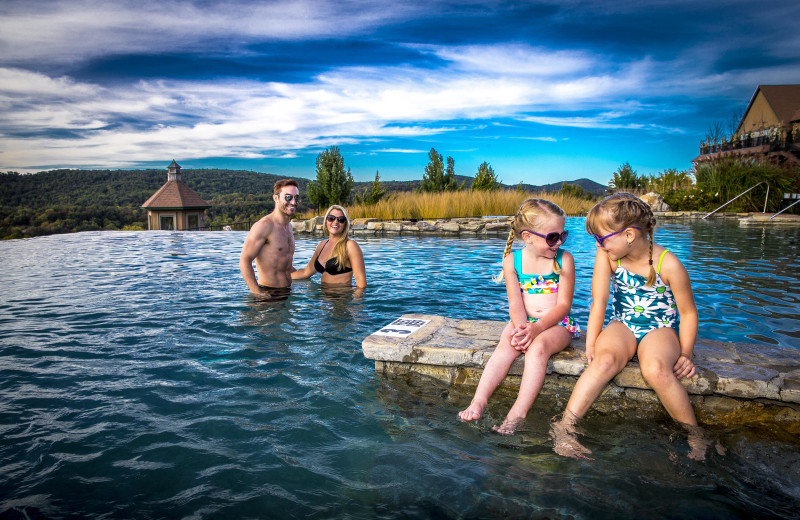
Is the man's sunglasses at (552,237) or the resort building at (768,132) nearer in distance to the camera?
the man's sunglasses at (552,237)

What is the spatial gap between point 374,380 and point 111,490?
1689 mm

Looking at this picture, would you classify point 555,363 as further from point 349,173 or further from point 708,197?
point 708,197

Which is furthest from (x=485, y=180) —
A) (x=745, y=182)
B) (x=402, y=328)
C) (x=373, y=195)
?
(x=402, y=328)

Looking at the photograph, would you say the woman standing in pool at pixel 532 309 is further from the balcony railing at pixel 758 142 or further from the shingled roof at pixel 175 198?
the shingled roof at pixel 175 198

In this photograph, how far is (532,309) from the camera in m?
3.30

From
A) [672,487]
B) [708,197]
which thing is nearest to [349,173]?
[708,197]

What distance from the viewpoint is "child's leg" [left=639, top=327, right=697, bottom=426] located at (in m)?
2.62

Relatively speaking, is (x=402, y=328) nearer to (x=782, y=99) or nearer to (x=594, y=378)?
(x=594, y=378)

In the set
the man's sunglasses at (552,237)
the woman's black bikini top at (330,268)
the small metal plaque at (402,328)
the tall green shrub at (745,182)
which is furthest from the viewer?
the tall green shrub at (745,182)

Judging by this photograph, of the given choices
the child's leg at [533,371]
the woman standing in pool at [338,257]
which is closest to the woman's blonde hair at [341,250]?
the woman standing in pool at [338,257]

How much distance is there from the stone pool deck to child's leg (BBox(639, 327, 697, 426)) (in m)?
0.10

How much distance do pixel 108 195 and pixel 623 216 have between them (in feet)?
139

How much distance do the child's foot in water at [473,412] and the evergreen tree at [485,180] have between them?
2044 cm

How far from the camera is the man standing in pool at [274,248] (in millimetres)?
5840
